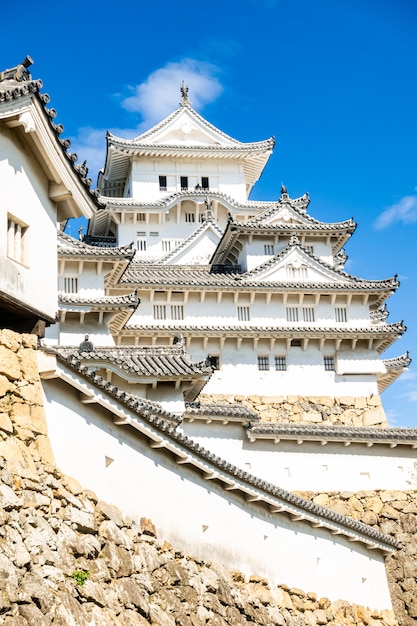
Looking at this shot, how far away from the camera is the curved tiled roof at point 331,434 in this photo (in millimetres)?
26297

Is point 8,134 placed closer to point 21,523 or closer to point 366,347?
point 21,523

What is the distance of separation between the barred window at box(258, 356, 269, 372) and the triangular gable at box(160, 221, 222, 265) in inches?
335

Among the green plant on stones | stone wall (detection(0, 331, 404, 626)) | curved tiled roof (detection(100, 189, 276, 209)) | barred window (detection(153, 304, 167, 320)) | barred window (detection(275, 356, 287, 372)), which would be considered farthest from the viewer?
curved tiled roof (detection(100, 189, 276, 209))

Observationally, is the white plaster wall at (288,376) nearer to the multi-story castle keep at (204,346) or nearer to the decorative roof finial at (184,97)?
the multi-story castle keep at (204,346)

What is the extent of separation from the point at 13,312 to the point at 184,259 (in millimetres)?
30851

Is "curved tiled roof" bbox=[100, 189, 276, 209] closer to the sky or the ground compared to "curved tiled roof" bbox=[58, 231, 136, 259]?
closer to the sky

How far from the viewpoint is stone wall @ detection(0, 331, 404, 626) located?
949cm

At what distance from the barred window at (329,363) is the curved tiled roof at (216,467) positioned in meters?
14.3

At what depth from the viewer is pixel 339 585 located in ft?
64.5

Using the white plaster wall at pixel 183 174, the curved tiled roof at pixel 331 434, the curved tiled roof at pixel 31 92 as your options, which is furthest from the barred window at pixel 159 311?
the curved tiled roof at pixel 31 92

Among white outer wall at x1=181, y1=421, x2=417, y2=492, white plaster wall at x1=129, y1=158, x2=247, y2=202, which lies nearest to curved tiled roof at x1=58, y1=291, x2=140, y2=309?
white outer wall at x1=181, y1=421, x2=417, y2=492

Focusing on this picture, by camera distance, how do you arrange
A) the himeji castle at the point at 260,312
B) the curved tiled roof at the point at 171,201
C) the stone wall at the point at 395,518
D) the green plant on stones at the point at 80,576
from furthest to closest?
the curved tiled roof at the point at 171,201 < the himeji castle at the point at 260,312 < the stone wall at the point at 395,518 < the green plant on stones at the point at 80,576

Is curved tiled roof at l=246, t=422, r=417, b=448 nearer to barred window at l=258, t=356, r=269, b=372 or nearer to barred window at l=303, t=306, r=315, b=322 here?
barred window at l=258, t=356, r=269, b=372

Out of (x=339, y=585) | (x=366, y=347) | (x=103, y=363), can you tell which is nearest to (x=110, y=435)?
(x=103, y=363)
